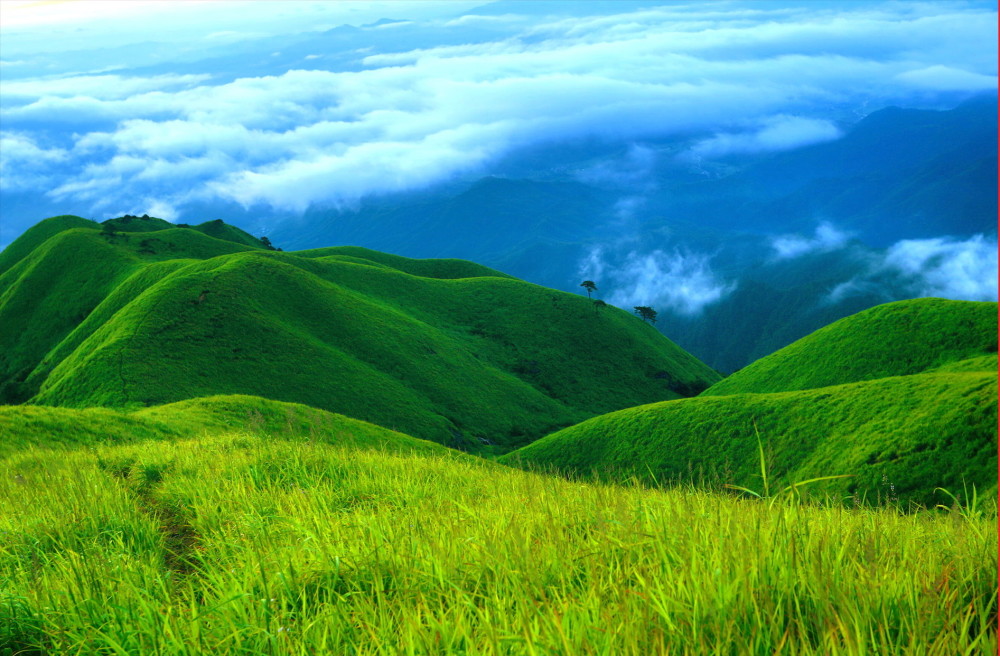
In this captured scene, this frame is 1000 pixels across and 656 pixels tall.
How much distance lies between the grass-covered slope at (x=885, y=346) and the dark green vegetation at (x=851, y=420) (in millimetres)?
134

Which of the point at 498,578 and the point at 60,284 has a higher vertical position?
the point at 498,578

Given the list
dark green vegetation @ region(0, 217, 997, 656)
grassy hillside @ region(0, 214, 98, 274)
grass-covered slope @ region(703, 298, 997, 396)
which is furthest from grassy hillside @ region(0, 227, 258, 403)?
grass-covered slope @ region(703, 298, 997, 396)

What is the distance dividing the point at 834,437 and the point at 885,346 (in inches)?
1154

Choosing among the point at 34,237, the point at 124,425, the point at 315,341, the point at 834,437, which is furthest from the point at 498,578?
the point at 34,237

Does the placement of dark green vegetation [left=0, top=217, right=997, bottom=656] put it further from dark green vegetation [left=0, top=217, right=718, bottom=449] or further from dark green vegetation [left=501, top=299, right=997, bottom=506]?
dark green vegetation [left=0, top=217, right=718, bottom=449]

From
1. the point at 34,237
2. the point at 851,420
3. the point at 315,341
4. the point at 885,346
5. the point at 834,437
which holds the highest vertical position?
the point at 34,237

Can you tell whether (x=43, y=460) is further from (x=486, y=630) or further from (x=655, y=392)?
(x=655, y=392)

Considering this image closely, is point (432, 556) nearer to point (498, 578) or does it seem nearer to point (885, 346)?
point (498, 578)

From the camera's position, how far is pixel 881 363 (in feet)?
210

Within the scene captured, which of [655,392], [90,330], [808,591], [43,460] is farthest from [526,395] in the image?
[808,591]

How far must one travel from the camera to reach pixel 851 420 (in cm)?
4334

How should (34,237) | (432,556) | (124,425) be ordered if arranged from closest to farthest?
(432,556), (124,425), (34,237)

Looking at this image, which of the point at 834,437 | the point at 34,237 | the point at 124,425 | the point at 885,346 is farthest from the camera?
the point at 34,237

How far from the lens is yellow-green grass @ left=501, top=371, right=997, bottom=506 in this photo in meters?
34.4
